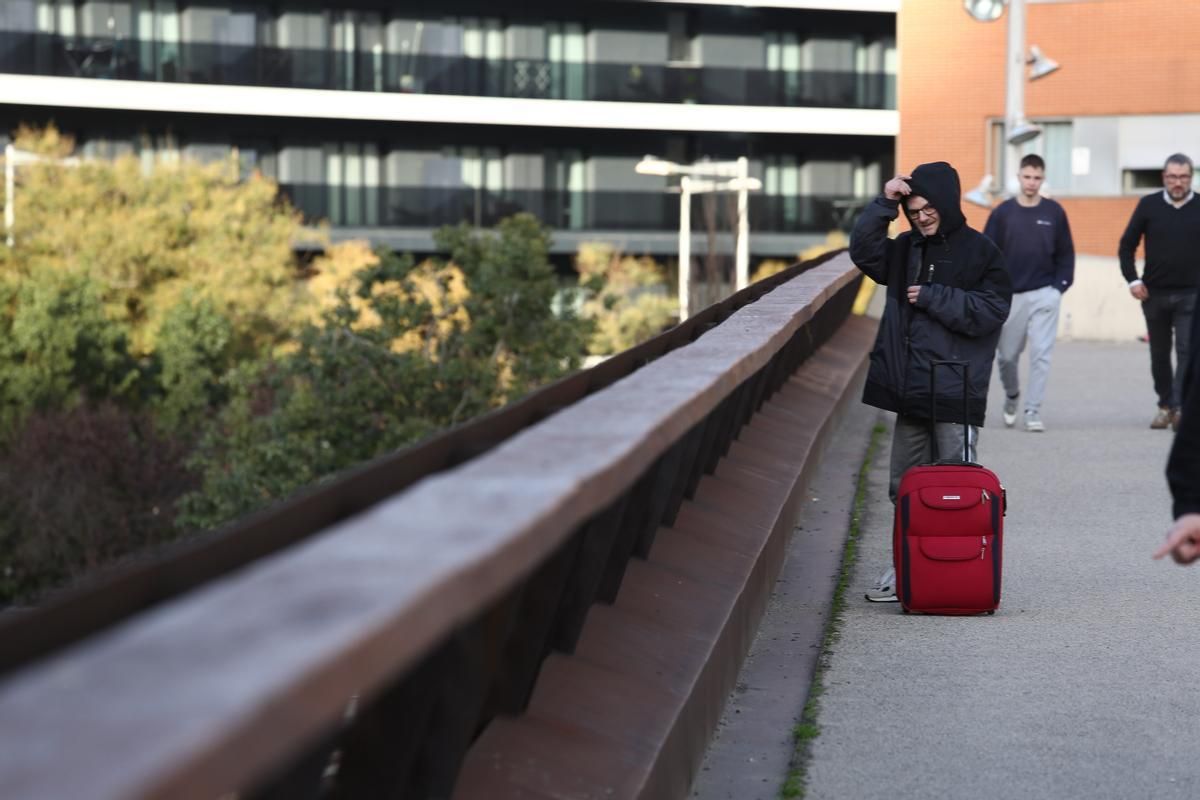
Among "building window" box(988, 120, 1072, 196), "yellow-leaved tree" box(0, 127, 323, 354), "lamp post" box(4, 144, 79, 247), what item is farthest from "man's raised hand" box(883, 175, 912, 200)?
"lamp post" box(4, 144, 79, 247)

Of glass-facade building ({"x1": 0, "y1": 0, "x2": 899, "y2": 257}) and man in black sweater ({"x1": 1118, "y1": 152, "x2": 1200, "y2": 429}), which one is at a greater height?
glass-facade building ({"x1": 0, "y1": 0, "x2": 899, "y2": 257})

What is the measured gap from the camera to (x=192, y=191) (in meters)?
49.4

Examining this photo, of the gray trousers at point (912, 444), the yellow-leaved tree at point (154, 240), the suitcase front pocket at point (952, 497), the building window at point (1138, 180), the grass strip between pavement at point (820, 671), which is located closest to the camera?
the grass strip between pavement at point (820, 671)

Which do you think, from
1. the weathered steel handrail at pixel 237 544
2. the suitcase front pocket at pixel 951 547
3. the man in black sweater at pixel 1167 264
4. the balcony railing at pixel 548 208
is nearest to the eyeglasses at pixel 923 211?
the suitcase front pocket at pixel 951 547

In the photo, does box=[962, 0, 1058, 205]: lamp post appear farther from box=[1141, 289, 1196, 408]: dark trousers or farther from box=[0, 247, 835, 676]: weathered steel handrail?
box=[0, 247, 835, 676]: weathered steel handrail

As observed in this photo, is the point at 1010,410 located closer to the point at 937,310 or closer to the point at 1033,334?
the point at 1033,334

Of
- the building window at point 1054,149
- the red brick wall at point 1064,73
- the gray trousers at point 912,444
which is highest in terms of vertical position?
the red brick wall at point 1064,73

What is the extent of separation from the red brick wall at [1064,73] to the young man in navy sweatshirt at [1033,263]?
2741 cm

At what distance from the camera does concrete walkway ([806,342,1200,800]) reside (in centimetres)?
559

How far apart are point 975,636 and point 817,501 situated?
371 cm

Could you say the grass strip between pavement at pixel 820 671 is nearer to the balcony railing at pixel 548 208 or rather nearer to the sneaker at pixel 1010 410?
the sneaker at pixel 1010 410

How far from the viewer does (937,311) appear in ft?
27.8

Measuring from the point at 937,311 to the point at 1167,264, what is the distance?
7451 millimetres

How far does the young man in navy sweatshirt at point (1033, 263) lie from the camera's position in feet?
49.5
